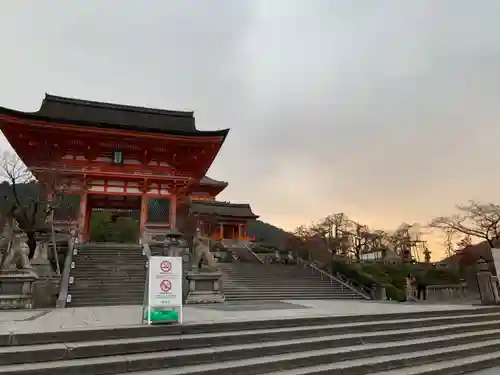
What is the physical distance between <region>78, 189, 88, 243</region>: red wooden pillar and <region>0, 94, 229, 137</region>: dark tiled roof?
16.1 ft

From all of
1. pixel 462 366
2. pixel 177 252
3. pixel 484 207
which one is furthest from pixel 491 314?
pixel 484 207

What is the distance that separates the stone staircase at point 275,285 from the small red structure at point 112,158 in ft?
16.5

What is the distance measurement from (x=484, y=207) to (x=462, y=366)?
31.7 meters

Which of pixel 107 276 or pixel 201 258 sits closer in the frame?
pixel 201 258

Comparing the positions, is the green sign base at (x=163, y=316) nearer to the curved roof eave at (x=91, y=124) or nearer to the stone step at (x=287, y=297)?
the stone step at (x=287, y=297)

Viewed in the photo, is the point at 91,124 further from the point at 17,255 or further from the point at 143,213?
the point at 17,255

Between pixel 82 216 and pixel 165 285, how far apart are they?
14.3 meters

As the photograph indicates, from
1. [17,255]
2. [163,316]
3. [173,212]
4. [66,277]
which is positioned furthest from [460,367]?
[173,212]

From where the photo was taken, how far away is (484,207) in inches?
1264

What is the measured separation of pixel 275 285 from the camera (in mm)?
16000

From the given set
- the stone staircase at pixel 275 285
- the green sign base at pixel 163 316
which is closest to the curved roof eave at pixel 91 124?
the stone staircase at pixel 275 285

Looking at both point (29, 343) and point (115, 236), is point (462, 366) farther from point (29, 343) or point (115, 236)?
point (115, 236)

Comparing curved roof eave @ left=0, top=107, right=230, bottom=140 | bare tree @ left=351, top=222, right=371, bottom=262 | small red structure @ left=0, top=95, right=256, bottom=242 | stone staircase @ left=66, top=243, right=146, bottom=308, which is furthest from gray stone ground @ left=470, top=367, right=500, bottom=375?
bare tree @ left=351, top=222, right=371, bottom=262

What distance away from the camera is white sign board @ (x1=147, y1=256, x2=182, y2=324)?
5.56m
